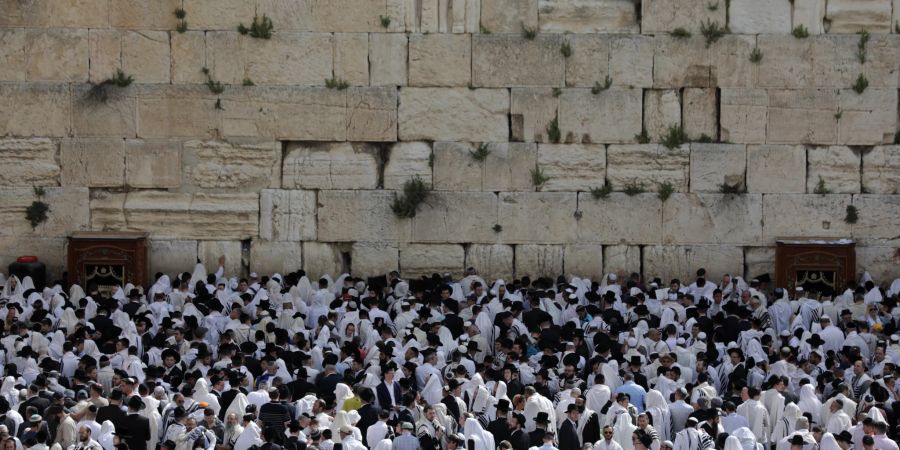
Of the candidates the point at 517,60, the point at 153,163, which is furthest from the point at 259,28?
the point at 517,60

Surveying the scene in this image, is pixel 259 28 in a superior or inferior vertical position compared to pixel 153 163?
superior

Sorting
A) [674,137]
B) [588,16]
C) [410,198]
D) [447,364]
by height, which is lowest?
[447,364]

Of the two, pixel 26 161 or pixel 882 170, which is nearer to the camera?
pixel 882 170

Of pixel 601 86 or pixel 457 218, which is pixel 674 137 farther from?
pixel 457 218

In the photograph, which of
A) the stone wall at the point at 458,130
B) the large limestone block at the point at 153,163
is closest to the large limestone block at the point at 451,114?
the stone wall at the point at 458,130

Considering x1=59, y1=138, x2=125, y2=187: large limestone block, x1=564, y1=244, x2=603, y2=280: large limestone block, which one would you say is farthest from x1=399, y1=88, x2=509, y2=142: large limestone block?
x1=59, y1=138, x2=125, y2=187: large limestone block

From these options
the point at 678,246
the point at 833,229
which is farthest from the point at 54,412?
the point at 833,229

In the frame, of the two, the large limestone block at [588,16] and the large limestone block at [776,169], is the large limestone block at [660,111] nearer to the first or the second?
the large limestone block at [588,16]

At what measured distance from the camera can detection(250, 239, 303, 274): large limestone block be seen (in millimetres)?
23875

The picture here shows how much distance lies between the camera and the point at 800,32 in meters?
23.5

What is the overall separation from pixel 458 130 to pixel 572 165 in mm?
1744

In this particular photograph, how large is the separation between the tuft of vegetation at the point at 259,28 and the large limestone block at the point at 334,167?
68.0 inches

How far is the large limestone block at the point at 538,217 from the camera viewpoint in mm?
23828

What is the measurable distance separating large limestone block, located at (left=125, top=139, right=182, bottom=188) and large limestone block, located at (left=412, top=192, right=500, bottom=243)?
3.61 metres
